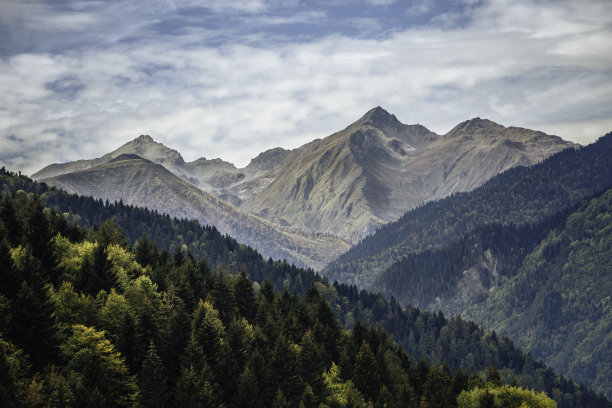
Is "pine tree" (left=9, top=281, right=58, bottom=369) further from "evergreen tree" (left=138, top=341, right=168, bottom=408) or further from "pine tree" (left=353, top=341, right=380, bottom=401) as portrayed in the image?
"pine tree" (left=353, top=341, right=380, bottom=401)

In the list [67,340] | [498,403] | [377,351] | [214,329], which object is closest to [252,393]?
[214,329]

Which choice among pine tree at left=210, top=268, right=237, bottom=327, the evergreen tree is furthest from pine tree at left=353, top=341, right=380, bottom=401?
the evergreen tree

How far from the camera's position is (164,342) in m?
102

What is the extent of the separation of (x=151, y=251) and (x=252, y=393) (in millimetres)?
59554

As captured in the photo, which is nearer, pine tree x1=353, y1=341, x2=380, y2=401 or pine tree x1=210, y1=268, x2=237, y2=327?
pine tree x1=353, y1=341, x2=380, y2=401

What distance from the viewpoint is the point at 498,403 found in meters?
128

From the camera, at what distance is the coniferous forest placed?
88188 millimetres

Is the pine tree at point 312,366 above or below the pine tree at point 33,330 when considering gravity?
below

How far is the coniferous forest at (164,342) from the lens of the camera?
289 feet

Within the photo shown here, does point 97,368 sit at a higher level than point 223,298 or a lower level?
lower

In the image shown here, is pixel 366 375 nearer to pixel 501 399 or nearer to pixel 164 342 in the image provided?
pixel 501 399

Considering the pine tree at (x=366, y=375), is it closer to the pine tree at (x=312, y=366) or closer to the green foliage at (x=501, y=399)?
the pine tree at (x=312, y=366)

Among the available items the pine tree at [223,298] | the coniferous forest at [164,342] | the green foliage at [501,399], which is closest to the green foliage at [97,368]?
the coniferous forest at [164,342]

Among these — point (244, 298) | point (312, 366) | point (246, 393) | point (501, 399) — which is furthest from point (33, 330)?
point (501, 399)
